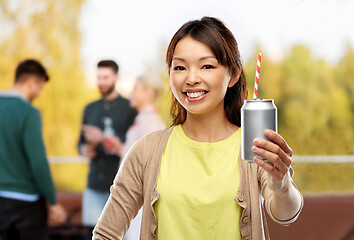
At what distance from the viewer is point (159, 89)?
3.28m

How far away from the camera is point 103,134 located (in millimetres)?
3291

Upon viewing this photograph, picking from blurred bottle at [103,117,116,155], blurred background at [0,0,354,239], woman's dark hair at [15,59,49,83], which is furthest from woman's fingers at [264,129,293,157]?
blurred background at [0,0,354,239]

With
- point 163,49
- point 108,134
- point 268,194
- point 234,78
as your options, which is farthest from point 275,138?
point 163,49

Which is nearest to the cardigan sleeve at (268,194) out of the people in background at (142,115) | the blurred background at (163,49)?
the people in background at (142,115)

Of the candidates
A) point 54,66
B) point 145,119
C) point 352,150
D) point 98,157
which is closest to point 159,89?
point 145,119

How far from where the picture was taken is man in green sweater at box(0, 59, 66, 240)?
2.70 meters

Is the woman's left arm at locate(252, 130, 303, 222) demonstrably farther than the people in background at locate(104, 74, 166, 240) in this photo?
No

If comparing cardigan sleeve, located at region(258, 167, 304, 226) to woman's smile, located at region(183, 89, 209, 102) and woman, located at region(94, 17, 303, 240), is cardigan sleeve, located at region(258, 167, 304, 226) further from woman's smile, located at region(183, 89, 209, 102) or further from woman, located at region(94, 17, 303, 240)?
woman's smile, located at region(183, 89, 209, 102)

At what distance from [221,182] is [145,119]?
79.9 inches

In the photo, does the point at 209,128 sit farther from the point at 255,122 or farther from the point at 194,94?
the point at 255,122

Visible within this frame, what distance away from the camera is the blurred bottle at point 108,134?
323cm

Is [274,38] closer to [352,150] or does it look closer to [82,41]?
[352,150]

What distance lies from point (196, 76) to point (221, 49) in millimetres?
72

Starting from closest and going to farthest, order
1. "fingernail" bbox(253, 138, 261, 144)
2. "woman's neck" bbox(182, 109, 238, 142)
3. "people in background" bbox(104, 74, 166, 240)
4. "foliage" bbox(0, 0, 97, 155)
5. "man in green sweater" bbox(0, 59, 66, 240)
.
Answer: "fingernail" bbox(253, 138, 261, 144) → "woman's neck" bbox(182, 109, 238, 142) → "man in green sweater" bbox(0, 59, 66, 240) → "people in background" bbox(104, 74, 166, 240) → "foliage" bbox(0, 0, 97, 155)
